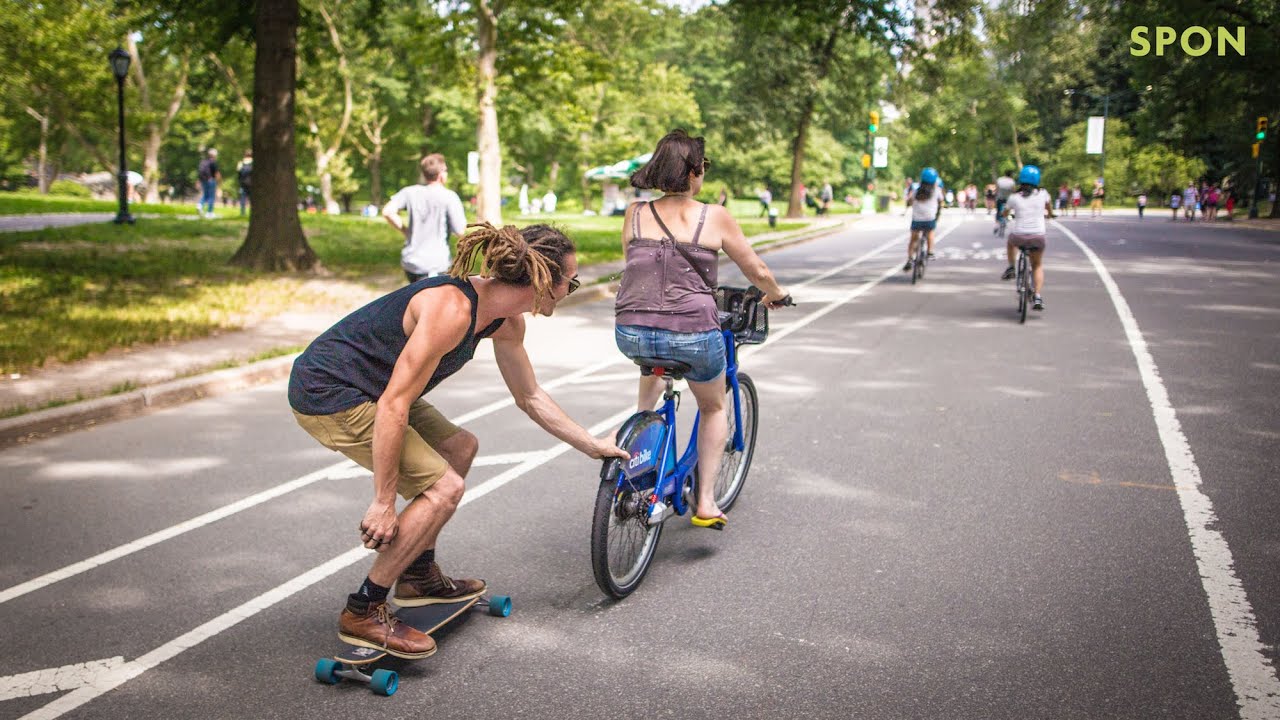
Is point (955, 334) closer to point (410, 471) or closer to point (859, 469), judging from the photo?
point (859, 469)

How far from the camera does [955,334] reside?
11.9 meters

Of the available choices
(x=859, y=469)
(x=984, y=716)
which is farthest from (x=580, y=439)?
(x=859, y=469)

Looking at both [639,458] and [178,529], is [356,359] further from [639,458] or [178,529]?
[178,529]

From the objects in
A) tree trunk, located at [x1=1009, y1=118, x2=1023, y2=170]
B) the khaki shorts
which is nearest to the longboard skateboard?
the khaki shorts

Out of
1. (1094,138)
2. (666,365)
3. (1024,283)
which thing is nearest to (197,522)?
(666,365)

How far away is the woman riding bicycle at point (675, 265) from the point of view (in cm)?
473

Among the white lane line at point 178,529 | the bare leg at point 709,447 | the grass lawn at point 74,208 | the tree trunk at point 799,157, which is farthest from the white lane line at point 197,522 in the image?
the tree trunk at point 799,157

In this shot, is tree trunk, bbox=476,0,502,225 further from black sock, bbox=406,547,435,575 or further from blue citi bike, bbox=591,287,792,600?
black sock, bbox=406,547,435,575

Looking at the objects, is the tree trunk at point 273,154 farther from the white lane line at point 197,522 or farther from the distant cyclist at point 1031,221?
the distant cyclist at point 1031,221

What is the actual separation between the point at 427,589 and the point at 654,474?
1075 millimetres

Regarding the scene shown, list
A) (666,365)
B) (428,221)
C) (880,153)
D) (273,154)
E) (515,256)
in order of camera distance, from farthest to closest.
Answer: (880,153) < (273,154) < (428,221) < (666,365) < (515,256)

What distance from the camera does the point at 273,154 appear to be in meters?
17.3

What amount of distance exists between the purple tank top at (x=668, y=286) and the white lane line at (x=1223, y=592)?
7.75 feet

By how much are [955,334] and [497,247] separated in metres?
9.21
